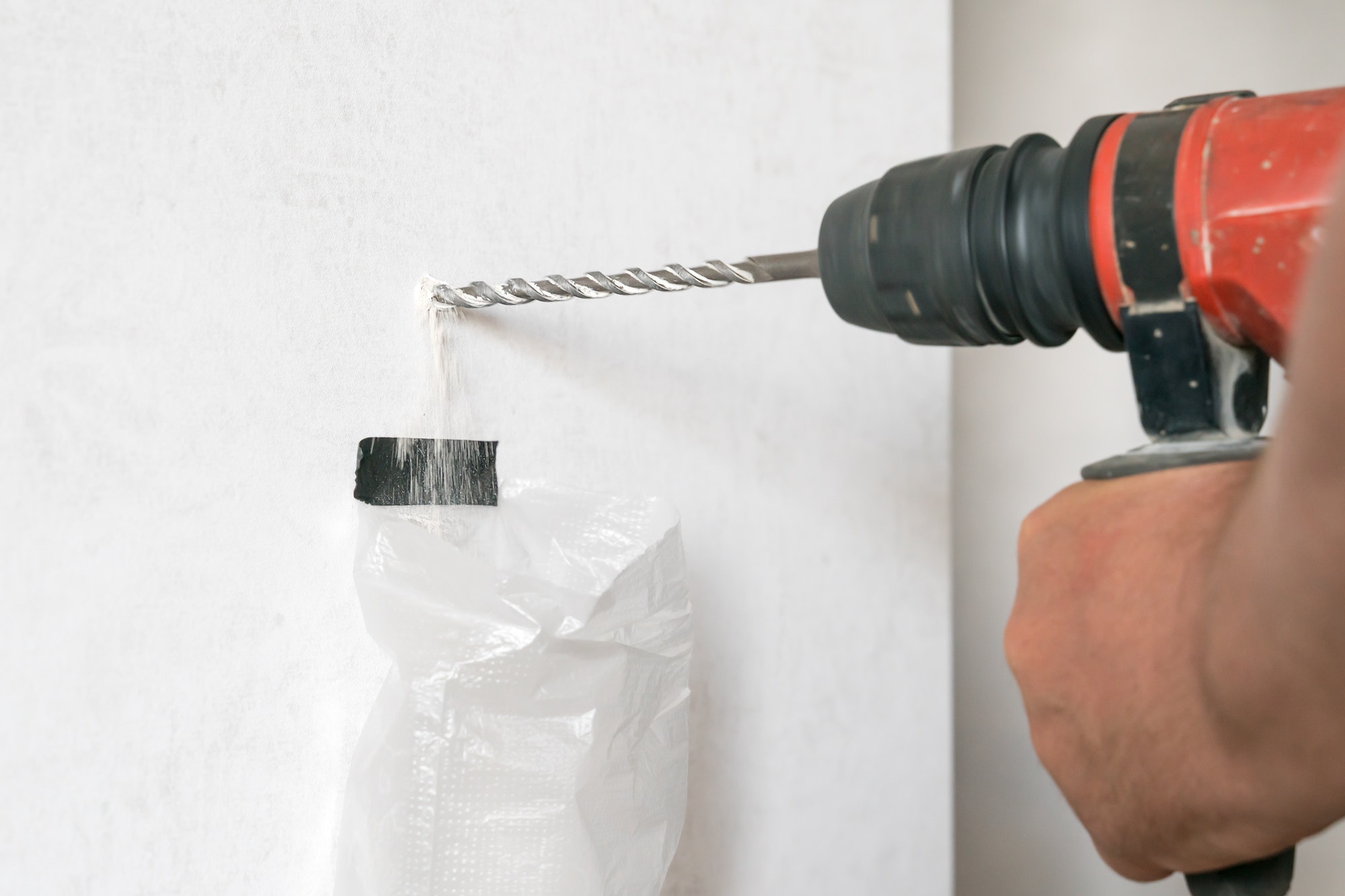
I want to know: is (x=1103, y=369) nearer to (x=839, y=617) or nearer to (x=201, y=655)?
(x=839, y=617)

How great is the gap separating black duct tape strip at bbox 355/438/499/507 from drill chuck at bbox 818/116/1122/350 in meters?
0.32

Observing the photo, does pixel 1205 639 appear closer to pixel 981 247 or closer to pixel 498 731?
pixel 981 247

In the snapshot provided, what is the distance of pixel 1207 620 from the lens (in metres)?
0.26

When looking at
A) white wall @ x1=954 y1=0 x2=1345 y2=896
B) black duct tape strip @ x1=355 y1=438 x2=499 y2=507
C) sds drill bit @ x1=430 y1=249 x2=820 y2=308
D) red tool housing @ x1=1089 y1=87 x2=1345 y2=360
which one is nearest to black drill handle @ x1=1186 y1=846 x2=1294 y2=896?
red tool housing @ x1=1089 y1=87 x2=1345 y2=360

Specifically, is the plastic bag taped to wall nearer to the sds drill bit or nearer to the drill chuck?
the sds drill bit

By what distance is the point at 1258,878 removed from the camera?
35 cm

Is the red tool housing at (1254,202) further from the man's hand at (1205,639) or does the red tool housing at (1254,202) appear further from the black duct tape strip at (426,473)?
the black duct tape strip at (426,473)

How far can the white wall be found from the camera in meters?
1.42

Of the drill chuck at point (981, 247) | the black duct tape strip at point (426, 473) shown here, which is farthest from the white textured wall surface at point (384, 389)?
the drill chuck at point (981, 247)

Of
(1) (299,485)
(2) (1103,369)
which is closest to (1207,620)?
(1) (299,485)

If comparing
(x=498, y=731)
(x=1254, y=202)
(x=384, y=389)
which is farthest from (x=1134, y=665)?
(x=384, y=389)

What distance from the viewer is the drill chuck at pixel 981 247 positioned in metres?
0.40

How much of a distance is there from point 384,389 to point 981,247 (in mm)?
417

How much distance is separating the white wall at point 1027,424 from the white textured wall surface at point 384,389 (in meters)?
0.46
